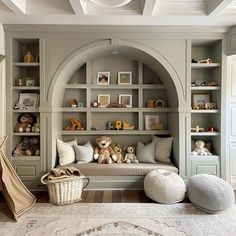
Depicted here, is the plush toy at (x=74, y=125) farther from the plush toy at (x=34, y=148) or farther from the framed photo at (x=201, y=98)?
the framed photo at (x=201, y=98)

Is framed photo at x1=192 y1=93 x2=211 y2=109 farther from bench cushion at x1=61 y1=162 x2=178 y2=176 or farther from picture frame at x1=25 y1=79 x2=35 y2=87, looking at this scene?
picture frame at x1=25 y1=79 x2=35 y2=87

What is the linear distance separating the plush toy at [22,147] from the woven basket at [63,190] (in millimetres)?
791

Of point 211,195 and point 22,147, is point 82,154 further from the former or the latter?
point 211,195

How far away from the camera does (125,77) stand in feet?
13.7

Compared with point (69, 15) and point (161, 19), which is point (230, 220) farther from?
point (69, 15)

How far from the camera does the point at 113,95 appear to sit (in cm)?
425

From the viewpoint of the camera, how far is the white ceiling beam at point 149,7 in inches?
108

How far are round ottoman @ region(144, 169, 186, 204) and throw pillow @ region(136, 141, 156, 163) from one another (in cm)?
58

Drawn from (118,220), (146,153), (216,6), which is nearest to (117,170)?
(146,153)

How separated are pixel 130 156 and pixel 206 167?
1.19m

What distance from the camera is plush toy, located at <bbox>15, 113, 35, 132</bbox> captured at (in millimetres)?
3684

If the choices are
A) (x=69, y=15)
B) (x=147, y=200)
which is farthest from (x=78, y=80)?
(x=147, y=200)

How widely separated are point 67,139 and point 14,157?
3.05 feet

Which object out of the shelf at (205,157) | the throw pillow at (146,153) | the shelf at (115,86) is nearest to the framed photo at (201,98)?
the shelf at (115,86)
